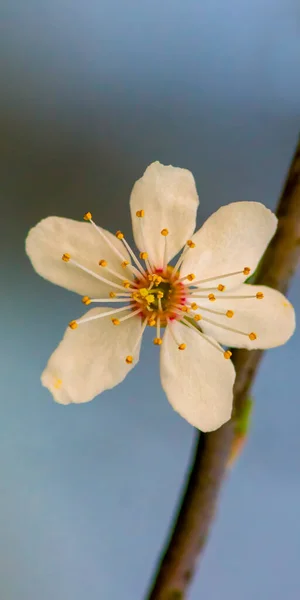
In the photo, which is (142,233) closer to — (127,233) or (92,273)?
(92,273)

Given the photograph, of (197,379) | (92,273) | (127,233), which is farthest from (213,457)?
(127,233)

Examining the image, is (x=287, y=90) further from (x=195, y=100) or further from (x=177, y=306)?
(x=177, y=306)

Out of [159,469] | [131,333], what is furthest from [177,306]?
[159,469]

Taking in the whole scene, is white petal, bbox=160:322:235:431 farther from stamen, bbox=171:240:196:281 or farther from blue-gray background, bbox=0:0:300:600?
blue-gray background, bbox=0:0:300:600

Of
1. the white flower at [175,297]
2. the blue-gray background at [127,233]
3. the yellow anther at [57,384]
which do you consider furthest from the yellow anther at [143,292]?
the blue-gray background at [127,233]

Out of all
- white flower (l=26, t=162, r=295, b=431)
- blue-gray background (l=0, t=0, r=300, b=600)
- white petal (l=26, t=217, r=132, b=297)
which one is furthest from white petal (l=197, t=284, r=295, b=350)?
blue-gray background (l=0, t=0, r=300, b=600)

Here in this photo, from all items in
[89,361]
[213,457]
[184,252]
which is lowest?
[213,457]
